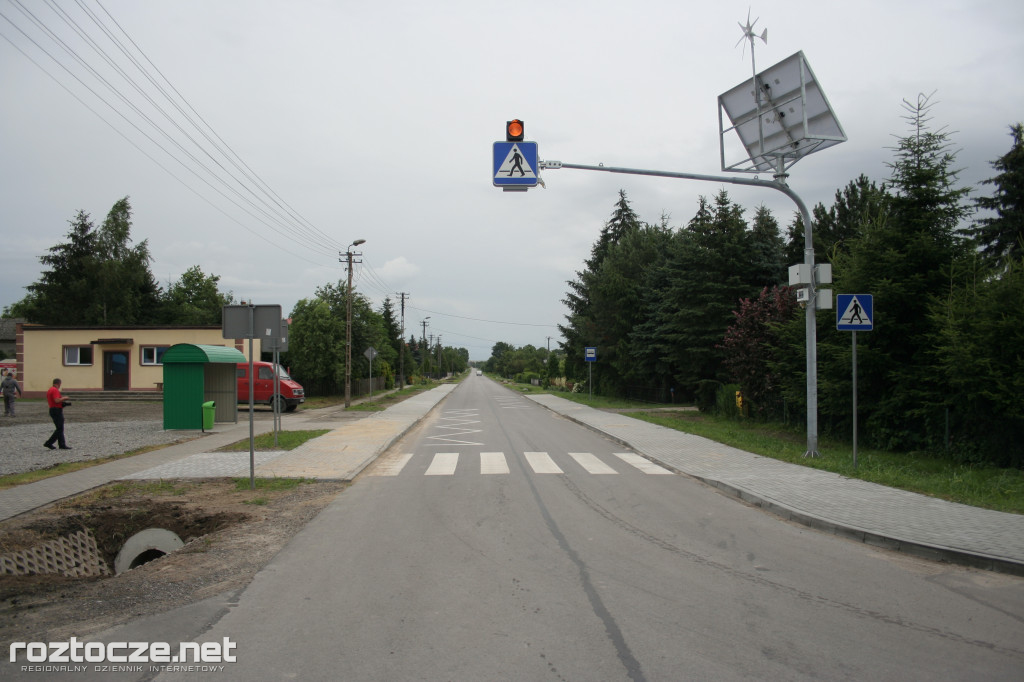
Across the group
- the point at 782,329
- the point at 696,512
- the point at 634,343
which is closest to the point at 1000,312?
the point at 782,329

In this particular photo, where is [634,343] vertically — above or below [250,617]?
above

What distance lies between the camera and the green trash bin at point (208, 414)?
722 inches

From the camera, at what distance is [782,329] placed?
17125 mm

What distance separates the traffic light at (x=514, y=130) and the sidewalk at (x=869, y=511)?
6691mm

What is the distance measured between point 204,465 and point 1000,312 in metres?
15.0

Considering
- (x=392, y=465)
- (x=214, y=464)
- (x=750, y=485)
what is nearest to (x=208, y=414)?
(x=214, y=464)

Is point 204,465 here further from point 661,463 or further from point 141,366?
point 141,366

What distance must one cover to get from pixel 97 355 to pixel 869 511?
39121mm

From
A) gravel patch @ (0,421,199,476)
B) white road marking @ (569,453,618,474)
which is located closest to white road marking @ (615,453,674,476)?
white road marking @ (569,453,618,474)

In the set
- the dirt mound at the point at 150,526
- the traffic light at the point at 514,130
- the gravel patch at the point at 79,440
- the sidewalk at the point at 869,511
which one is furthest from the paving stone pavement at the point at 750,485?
the traffic light at the point at 514,130

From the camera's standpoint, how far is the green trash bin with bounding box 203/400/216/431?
60.1 feet

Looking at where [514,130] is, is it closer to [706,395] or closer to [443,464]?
[443,464]

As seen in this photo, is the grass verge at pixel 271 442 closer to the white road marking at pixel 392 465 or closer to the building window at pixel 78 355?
the white road marking at pixel 392 465

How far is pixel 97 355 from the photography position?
115ft
